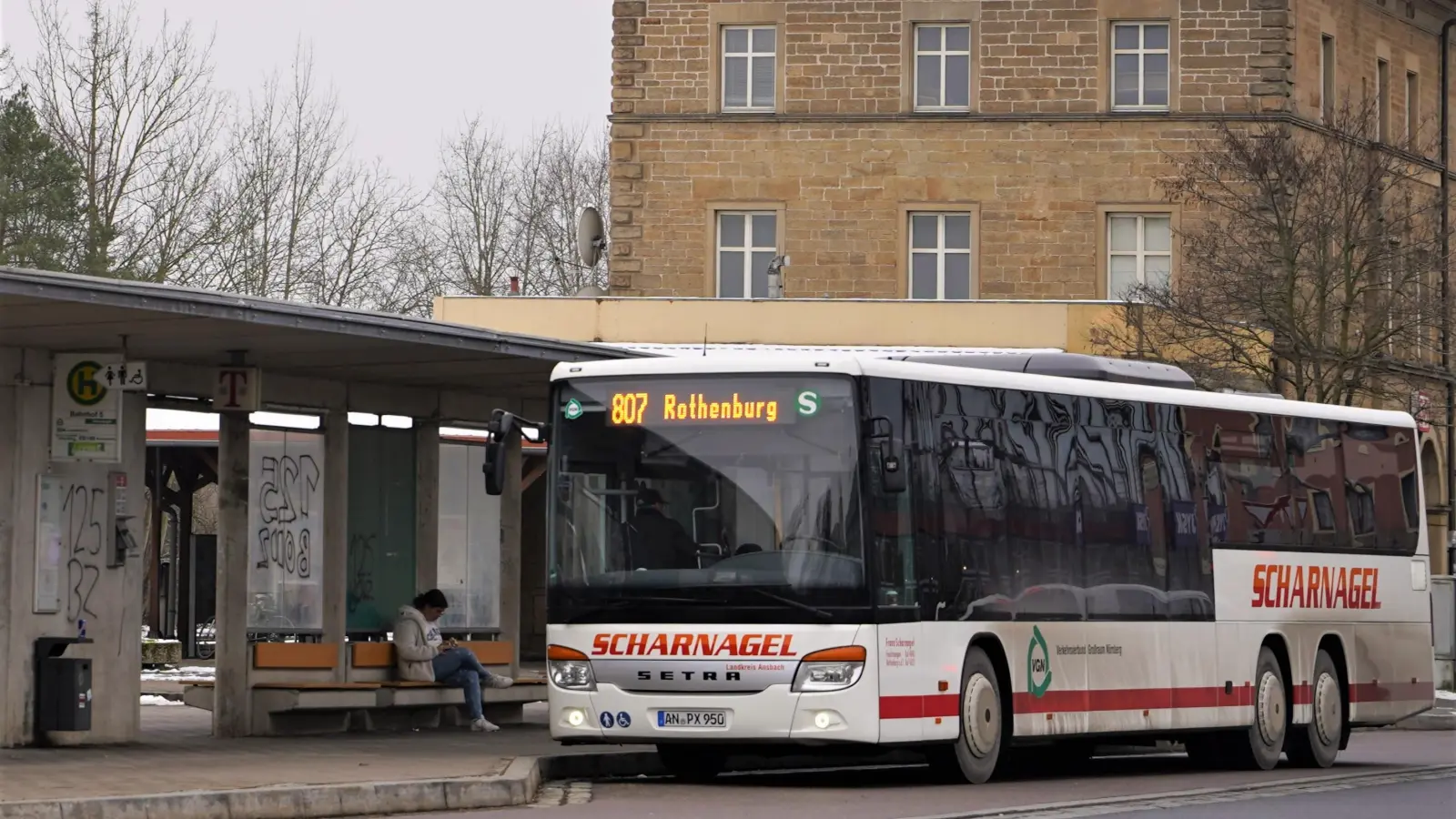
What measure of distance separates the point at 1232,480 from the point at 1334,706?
91.8 inches

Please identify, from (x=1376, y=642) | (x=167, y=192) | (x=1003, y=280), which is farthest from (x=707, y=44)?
(x=1376, y=642)

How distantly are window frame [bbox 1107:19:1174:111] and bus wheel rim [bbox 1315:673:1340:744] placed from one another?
27543 millimetres

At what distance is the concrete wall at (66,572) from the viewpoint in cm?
1858

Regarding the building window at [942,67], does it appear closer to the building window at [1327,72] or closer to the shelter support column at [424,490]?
the building window at [1327,72]

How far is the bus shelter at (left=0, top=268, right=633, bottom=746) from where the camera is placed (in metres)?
18.0

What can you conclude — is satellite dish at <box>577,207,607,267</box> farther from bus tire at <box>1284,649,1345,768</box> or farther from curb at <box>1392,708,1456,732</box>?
bus tire at <box>1284,649,1345,768</box>

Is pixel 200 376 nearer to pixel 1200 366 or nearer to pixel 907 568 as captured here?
pixel 907 568

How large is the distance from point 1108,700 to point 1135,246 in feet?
99.0

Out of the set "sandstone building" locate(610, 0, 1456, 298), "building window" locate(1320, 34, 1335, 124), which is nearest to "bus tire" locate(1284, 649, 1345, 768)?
"sandstone building" locate(610, 0, 1456, 298)

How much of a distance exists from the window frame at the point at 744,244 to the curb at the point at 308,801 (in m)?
33.1

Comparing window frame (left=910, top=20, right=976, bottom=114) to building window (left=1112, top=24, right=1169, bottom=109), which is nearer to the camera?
building window (left=1112, top=24, right=1169, bottom=109)

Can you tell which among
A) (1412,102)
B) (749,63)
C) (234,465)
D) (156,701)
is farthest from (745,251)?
(234,465)

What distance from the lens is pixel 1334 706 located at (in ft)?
71.6

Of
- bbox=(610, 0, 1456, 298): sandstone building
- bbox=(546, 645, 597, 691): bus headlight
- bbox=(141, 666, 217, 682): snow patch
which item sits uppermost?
bbox=(610, 0, 1456, 298): sandstone building
